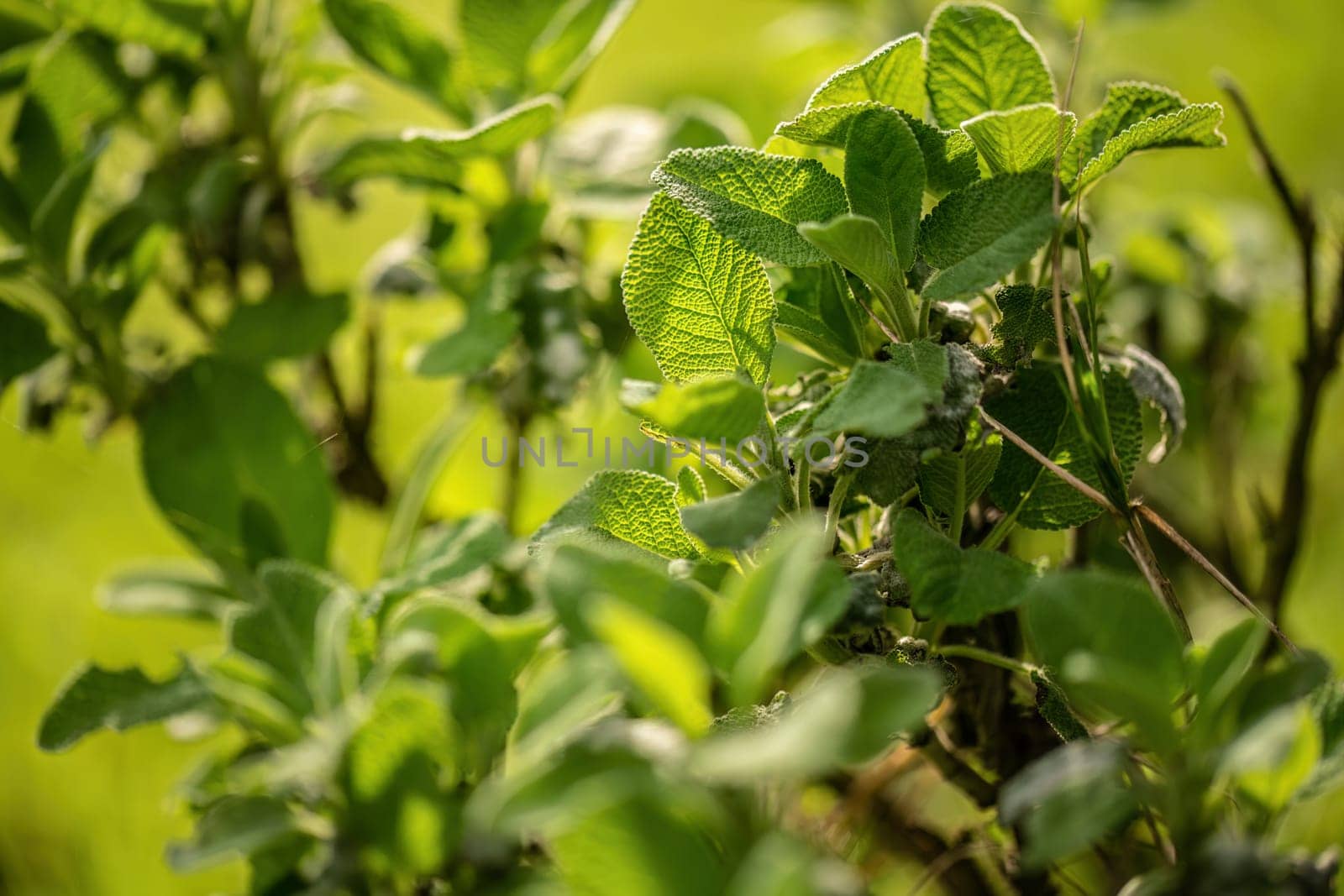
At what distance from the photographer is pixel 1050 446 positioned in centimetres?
42

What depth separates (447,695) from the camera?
0.32 metres

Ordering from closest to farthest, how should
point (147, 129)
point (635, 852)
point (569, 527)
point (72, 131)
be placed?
point (635, 852), point (569, 527), point (72, 131), point (147, 129)

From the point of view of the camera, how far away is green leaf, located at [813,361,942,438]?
0.97 feet

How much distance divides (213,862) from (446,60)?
0.46 metres

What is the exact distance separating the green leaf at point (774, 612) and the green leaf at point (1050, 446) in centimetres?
13

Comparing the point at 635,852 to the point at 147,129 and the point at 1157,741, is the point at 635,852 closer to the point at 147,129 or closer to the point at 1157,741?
the point at 1157,741

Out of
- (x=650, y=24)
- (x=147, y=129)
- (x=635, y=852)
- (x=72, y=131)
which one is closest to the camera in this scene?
(x=635, y=852)

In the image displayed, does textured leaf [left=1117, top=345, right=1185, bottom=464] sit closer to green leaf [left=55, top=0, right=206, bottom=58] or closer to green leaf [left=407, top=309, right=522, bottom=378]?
green leaf [left=407, top=309, right=522, bottom=378]

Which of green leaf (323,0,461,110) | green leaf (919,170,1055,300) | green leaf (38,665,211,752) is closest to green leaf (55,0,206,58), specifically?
green leaf (323,0,461,110)

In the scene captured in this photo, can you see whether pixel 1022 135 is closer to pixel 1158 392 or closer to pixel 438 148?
pixel 1158 392

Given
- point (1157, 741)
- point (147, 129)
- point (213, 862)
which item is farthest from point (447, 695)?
point (147, 129)

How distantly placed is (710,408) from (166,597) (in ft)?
1.24

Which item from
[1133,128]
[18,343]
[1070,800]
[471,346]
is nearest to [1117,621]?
[1070,800]

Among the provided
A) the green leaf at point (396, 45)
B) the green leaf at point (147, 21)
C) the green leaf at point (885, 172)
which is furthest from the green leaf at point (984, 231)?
the green leaf at point (147, 21)
